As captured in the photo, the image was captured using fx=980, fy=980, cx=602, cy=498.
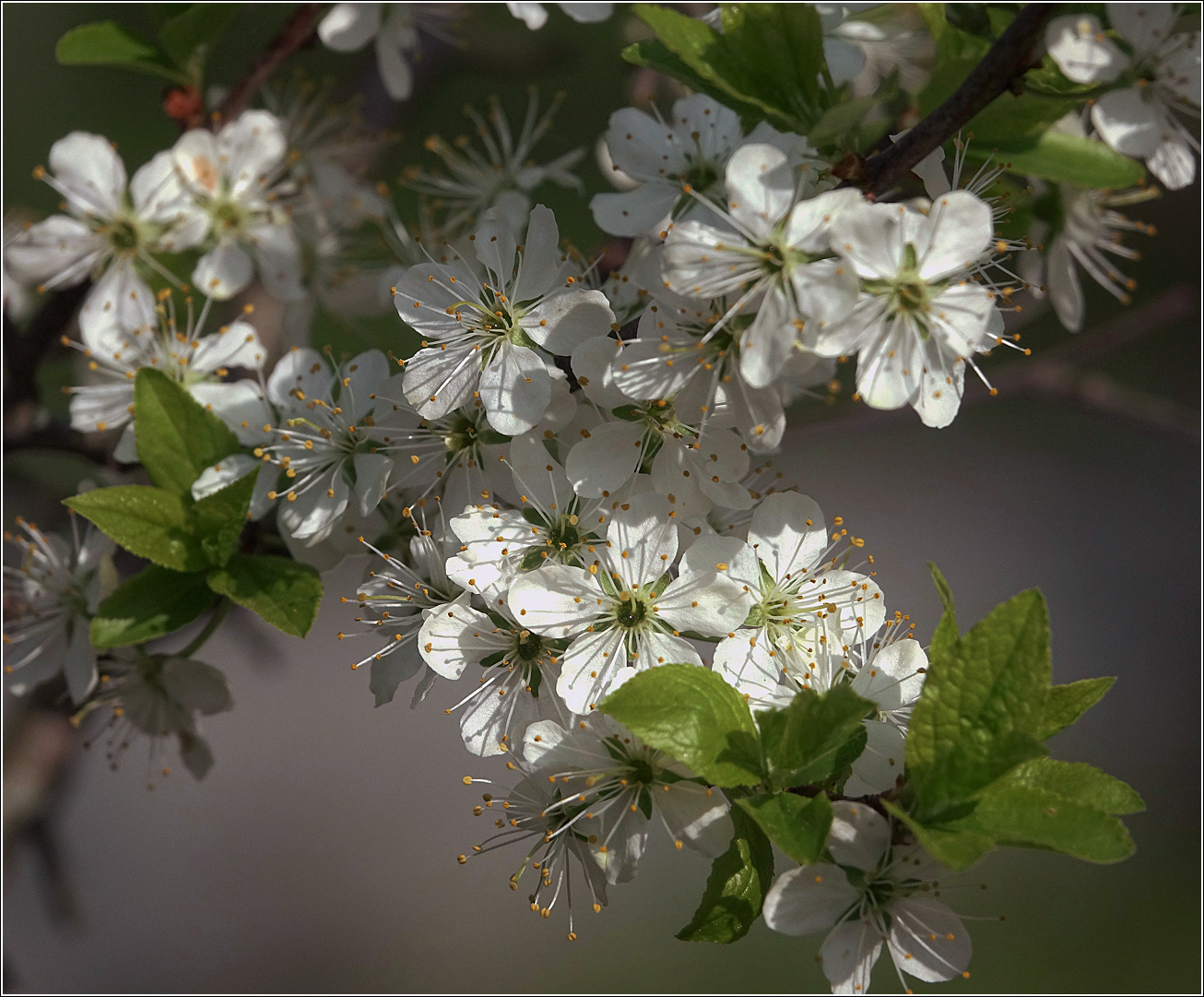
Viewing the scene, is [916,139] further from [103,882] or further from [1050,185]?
[103,882]

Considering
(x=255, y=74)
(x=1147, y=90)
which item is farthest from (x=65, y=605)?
(x=1147, y=90)

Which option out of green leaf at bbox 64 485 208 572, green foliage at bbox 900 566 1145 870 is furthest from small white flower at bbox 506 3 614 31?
green foliage at bbox 900 566 1145 870

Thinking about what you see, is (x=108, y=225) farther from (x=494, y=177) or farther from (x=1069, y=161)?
(x=1069, y=161)

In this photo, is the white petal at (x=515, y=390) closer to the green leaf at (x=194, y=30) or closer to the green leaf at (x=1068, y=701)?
the green leaf at (x=1068, y=701)

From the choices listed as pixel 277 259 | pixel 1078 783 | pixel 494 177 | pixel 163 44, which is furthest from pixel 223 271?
pixel 1078 783

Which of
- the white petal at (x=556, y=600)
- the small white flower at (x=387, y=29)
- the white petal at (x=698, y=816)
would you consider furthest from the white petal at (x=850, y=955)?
→ the small white flower at (x=387, y=29)

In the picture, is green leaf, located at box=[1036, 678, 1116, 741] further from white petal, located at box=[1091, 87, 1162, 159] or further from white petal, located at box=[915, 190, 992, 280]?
white petal, located at box=[1091, 87, 1162, 159]
